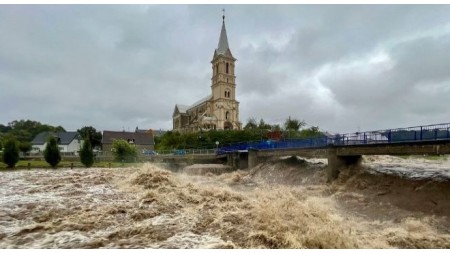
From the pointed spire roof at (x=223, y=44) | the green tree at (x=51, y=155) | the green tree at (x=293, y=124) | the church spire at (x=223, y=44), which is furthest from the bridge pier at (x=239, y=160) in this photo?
the church spire at (x=223, y=44)

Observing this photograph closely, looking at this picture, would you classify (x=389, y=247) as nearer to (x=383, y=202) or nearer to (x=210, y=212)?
(x=210, y=212)

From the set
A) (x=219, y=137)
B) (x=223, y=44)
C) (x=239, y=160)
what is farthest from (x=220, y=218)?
(x=223, y=44)

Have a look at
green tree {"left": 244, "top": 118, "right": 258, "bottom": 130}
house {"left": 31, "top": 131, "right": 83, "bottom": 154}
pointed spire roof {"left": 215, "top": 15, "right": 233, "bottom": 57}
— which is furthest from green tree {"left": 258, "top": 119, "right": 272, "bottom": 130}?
house {"left": 31, "top": 131, "right": 83, "bottom": 154}

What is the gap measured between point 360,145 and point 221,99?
87.9 metres

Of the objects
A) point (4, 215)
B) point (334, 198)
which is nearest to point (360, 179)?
point (334, 198)

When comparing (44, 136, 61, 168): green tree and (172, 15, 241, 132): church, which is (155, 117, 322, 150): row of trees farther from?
(44, 136, 61, 168): green tree

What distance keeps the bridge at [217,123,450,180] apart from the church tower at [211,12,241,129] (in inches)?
2745

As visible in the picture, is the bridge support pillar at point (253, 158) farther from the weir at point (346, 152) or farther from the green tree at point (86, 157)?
the green tree at point (86, 157)

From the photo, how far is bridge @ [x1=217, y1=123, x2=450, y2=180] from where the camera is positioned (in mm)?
17897

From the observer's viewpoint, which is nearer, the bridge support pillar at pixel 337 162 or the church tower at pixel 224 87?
the bridge support pillar at pixel 337 162

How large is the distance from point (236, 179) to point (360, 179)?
46.9 feet

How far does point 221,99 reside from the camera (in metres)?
109

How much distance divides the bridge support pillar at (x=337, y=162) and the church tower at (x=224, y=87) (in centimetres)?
8159

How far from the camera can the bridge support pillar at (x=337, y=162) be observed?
81.4 feet
